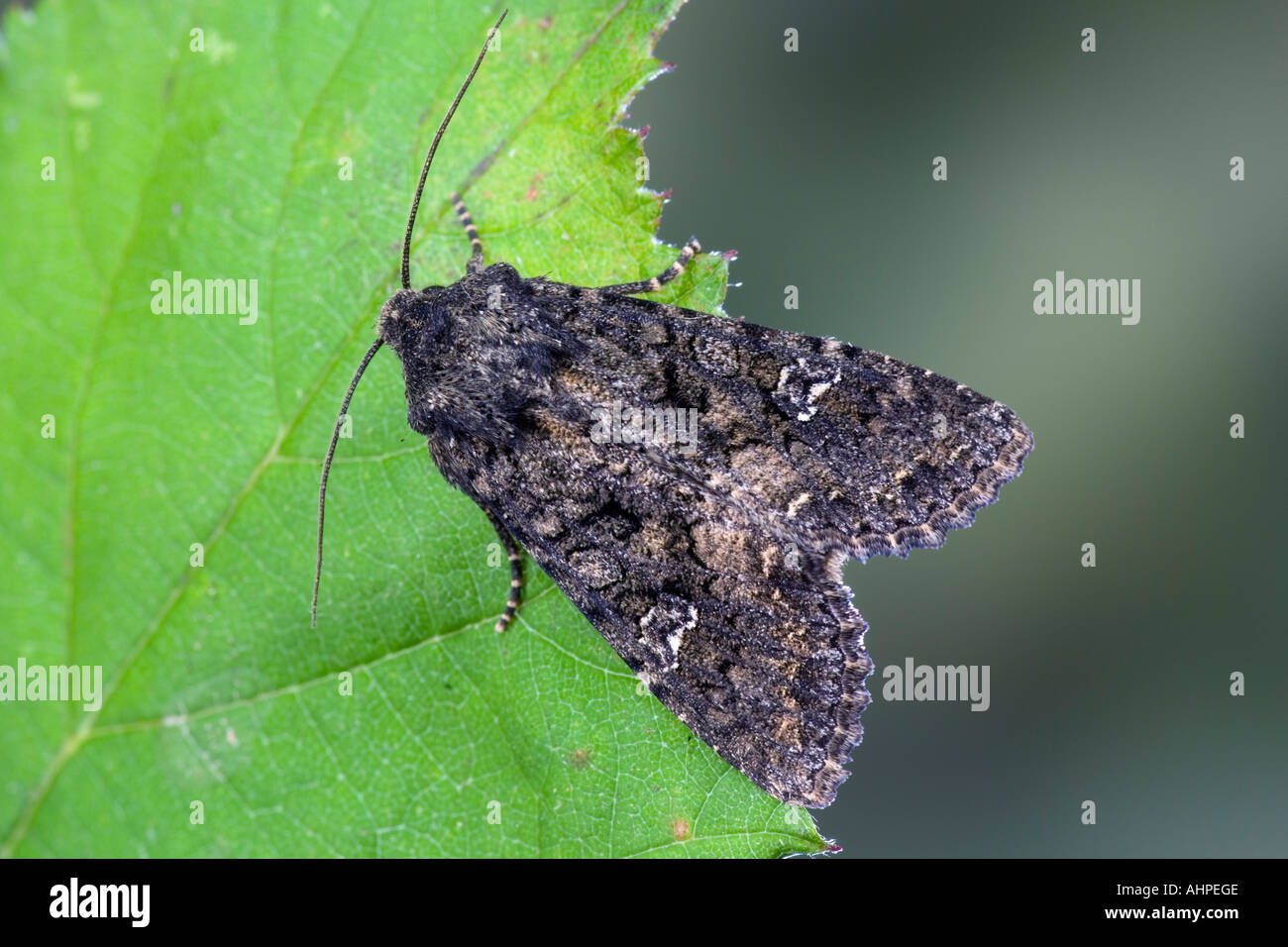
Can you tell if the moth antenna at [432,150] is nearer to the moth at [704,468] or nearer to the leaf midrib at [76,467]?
the moth at [704,468]

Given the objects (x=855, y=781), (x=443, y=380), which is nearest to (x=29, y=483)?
(x=443, y=380)

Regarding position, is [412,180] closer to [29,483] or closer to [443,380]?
[443,380]

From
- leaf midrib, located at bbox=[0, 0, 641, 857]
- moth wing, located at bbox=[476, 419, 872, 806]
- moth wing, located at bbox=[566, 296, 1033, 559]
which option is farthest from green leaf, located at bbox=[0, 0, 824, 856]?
moth wing, located at bbox=[566, 296, 1033, 559]

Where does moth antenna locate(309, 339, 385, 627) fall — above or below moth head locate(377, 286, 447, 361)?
below

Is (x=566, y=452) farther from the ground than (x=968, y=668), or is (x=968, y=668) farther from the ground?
(x=566, y=452)

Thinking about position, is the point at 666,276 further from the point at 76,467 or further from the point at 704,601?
the point at 76,467

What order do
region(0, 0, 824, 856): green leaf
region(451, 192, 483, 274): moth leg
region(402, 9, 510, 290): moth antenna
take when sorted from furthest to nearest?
region(451, 192, 483, 274): moth leg < region(0, 0, 824, 856): green leaf < region(402, 9, 510, 290): moth antenna

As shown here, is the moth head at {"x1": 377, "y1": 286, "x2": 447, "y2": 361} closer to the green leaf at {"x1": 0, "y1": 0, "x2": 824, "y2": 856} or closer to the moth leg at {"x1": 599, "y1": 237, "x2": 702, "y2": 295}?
the green leaf at {"x1": 0, "y1": 0, "x2": 824, "y2": 856}
